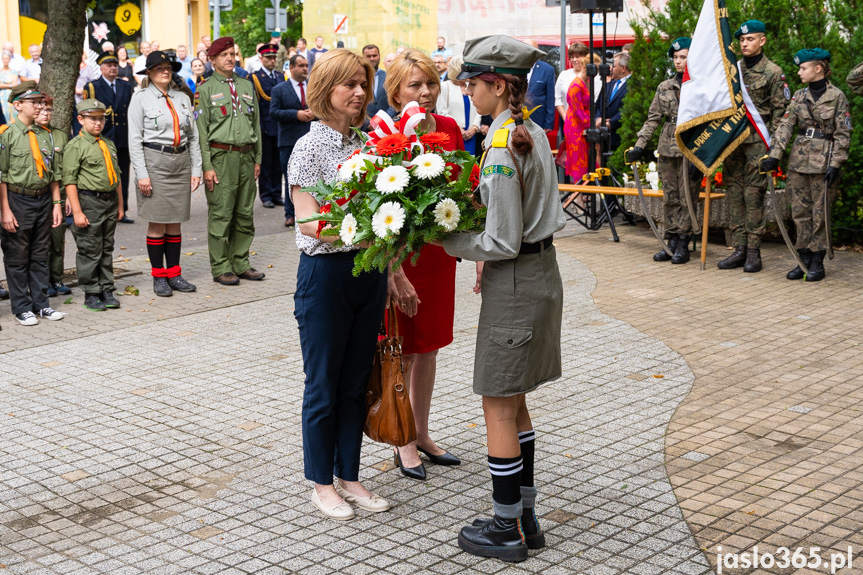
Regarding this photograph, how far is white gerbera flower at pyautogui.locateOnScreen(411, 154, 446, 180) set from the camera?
399 cm

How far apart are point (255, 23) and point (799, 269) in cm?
3312

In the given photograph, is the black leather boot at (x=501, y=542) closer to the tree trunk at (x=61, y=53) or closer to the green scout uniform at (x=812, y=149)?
the green scout uniform at (x=812, y=149)

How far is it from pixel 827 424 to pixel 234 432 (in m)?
3.39

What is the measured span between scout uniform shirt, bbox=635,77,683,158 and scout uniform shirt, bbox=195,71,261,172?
13.6 ft

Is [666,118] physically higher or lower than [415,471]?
higher

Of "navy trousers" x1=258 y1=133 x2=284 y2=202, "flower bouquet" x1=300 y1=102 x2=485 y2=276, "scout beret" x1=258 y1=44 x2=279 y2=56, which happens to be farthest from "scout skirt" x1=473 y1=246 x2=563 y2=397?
"scout beret" x1=258 y1=44 x2=279 y2=56

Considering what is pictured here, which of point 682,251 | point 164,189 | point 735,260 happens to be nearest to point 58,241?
point 164,189

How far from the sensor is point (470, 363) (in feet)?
23.7

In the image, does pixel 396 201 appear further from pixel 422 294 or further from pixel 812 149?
pixel 812 149

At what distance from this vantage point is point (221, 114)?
9.71 m

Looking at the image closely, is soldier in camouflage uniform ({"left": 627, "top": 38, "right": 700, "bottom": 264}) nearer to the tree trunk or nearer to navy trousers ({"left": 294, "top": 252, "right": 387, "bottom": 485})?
the tree trunk

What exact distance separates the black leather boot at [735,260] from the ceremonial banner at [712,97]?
0.88 meters

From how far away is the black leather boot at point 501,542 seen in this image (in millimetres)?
4195

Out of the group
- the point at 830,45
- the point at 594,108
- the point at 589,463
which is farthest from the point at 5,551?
the point at 594,108
